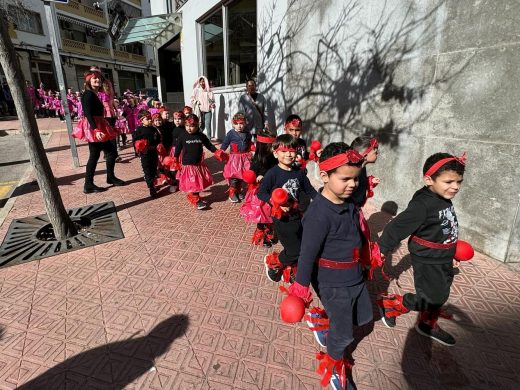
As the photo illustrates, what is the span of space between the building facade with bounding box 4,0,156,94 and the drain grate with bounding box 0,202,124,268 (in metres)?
23.4

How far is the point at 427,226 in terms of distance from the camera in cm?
237

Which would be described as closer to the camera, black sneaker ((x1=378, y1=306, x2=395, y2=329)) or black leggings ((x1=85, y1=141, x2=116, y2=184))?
black sneaker ((x1=378, y1=306, x2=395, y2=329))

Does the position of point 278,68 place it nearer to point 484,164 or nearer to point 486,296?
point 484,164

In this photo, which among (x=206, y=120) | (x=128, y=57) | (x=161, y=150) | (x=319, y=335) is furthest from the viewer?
(x=128, y=57)

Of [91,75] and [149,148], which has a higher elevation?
[91,75]

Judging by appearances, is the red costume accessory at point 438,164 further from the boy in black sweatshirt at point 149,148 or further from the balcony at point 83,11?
the balcony at point 83,11

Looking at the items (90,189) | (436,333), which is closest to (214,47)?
(90,189)

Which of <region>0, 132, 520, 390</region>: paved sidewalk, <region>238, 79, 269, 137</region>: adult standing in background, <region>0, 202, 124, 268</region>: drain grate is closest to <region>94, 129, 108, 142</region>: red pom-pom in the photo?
<region>0, 202, 124, 268</region>: drain grate

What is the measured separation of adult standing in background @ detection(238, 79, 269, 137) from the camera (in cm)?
793

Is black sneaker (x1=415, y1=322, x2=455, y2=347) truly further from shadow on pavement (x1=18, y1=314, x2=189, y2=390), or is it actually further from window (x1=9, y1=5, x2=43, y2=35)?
window (x1=9, y1=5, x2=43, y2=35)

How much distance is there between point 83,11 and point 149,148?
3616cm

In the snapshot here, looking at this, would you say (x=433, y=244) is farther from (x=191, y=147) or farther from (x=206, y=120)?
(x=206, y=120)

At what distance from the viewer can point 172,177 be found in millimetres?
6902

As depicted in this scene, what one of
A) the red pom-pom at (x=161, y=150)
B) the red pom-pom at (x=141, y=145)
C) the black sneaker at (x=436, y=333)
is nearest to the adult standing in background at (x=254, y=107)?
the red pom-pom at (x=161, y=150)
